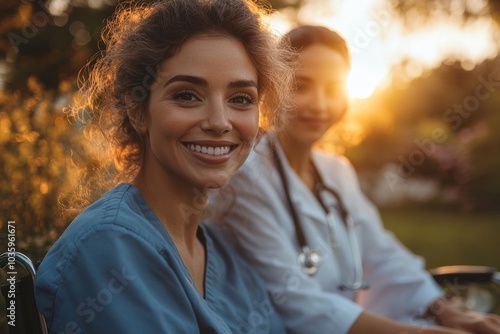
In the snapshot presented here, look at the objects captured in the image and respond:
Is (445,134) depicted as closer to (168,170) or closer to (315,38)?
(315,38)

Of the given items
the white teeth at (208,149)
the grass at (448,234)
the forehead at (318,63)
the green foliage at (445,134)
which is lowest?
the white teeth at (208,149)

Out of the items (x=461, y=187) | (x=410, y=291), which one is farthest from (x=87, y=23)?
(x=461, y=187)

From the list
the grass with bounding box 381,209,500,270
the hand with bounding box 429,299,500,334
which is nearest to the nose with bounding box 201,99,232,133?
the hand with bounding box 429,299,500,334

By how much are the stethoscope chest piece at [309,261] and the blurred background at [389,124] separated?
32.0 inches

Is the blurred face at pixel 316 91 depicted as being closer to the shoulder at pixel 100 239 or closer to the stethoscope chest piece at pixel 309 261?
the stethoscope chest piece at pixel 309 261

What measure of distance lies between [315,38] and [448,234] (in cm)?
677

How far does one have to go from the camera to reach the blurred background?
2633 mm

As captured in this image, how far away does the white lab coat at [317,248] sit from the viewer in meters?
2.05

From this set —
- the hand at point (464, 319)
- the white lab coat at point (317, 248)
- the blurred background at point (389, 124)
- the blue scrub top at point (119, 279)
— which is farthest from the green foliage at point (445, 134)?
the blue scrub top at point (119, 279)

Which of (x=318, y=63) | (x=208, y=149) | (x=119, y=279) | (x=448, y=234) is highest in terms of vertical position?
(x=448, y=234)

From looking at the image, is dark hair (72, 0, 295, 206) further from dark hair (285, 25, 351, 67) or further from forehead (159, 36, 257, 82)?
dark hair (285, 25, 351, 67)

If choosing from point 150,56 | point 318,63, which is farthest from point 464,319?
point 150,56

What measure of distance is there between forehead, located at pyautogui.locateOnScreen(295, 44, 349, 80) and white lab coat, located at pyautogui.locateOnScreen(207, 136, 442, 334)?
13.1 inches

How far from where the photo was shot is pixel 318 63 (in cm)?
230
